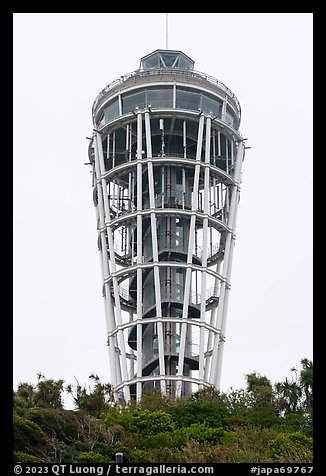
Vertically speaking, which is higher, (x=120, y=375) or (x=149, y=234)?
(x=149, y=234)

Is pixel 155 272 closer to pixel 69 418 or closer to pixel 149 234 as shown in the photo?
pixel 149 234

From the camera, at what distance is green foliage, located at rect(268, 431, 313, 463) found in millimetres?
35781

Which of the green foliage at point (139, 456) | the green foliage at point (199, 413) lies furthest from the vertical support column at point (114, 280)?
the green foliage at point (139, 456)

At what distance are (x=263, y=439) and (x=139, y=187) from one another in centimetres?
2627

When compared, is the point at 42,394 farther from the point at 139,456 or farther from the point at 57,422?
the point at 139,456

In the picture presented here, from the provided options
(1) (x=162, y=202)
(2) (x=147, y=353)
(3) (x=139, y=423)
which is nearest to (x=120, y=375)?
(2) (x=147, y=353)

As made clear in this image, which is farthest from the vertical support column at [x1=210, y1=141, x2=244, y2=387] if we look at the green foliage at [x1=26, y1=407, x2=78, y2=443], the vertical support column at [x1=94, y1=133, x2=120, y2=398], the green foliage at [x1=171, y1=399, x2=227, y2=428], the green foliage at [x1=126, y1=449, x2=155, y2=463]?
the green foliage at [x1=126, y1=449, x2=155, y2=463]

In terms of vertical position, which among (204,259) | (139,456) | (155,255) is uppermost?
(155,255)

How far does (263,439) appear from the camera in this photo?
41.3 meters

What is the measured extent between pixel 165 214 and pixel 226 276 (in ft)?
21.1

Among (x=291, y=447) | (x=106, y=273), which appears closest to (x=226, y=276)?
(x=106, y=273)

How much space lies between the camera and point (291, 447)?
3809 cm

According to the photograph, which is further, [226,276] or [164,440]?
[226,276]

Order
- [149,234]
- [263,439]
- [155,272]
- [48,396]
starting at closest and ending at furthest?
[263,439] < [48,396] < [155,272] < [149,234]
